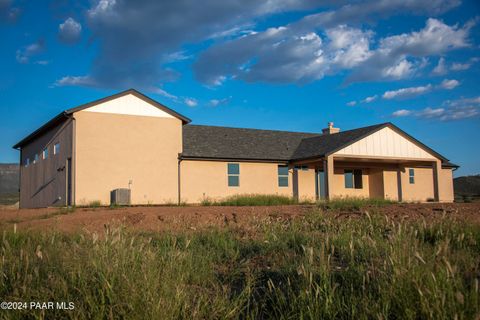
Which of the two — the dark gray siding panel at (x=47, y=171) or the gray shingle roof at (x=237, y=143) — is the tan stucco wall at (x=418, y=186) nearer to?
the gray shingle roof at (x=237, y=143)

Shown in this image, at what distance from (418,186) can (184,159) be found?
17.5 metres

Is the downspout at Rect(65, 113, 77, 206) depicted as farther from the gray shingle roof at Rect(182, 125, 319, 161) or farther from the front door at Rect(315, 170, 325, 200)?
the front door at Rect(315, 170, 325, 200)

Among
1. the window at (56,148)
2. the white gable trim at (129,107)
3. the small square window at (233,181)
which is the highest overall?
the white gable trim at (129,107)

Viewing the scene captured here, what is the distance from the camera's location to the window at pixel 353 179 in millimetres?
29734

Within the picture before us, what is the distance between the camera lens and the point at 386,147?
26.2 meters

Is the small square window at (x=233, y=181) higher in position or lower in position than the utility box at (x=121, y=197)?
higher

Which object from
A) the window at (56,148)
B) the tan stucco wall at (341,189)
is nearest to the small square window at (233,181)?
the tan stucco wall at (341,189)

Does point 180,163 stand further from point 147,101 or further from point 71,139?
point 71,139

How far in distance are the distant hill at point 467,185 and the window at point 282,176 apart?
3395 centimetres

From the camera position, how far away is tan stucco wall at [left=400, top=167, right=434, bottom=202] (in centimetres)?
3142

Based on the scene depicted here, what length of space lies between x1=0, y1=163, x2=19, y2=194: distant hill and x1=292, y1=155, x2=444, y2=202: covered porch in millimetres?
50267

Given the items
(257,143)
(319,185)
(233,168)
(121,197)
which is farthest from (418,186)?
(121,197)

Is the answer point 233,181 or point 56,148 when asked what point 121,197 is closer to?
point 56,148

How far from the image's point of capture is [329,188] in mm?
23172
